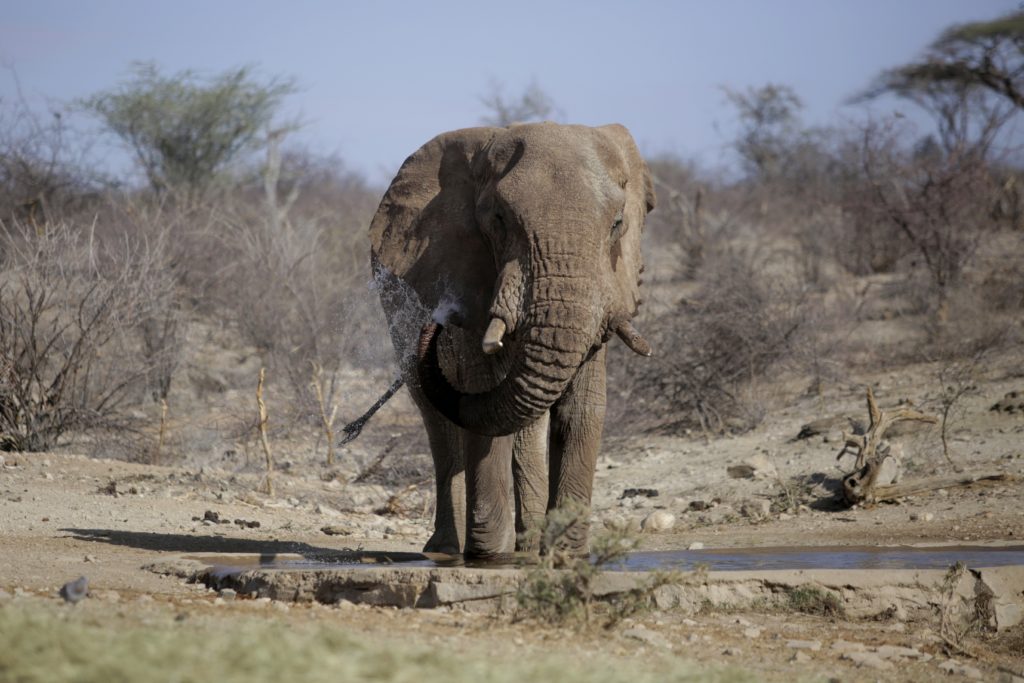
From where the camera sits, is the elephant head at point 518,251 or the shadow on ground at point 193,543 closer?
the elephant head at point 518,251

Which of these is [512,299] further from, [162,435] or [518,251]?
[162,435]

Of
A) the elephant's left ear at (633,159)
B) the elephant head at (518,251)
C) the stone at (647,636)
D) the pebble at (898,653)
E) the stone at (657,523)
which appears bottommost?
the stone at (657,523)

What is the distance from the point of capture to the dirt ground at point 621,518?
543 cm

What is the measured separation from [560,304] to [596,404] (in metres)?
1.12

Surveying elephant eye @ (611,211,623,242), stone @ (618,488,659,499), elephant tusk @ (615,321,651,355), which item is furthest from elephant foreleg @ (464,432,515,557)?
stone @ (618,488,659,499)

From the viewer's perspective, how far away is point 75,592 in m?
5.50

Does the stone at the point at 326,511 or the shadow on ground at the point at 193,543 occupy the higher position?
the shadow on ground at the point at 193,543

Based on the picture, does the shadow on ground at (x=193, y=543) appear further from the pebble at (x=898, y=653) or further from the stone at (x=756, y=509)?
the pebble at (x=898, y=653)

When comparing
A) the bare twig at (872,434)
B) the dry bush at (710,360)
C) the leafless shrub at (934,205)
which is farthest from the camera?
the leafless shrub at (934,205)

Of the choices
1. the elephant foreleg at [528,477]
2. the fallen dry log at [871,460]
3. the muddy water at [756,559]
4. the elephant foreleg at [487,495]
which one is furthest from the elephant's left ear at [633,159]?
the fallen dry log at [871,460]

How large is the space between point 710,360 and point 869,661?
29.2 ft

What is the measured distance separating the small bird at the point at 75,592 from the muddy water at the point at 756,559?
3.68 ft

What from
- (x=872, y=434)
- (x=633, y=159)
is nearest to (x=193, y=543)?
(x=633, y=159)

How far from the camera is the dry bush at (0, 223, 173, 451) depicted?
11.7 meters
